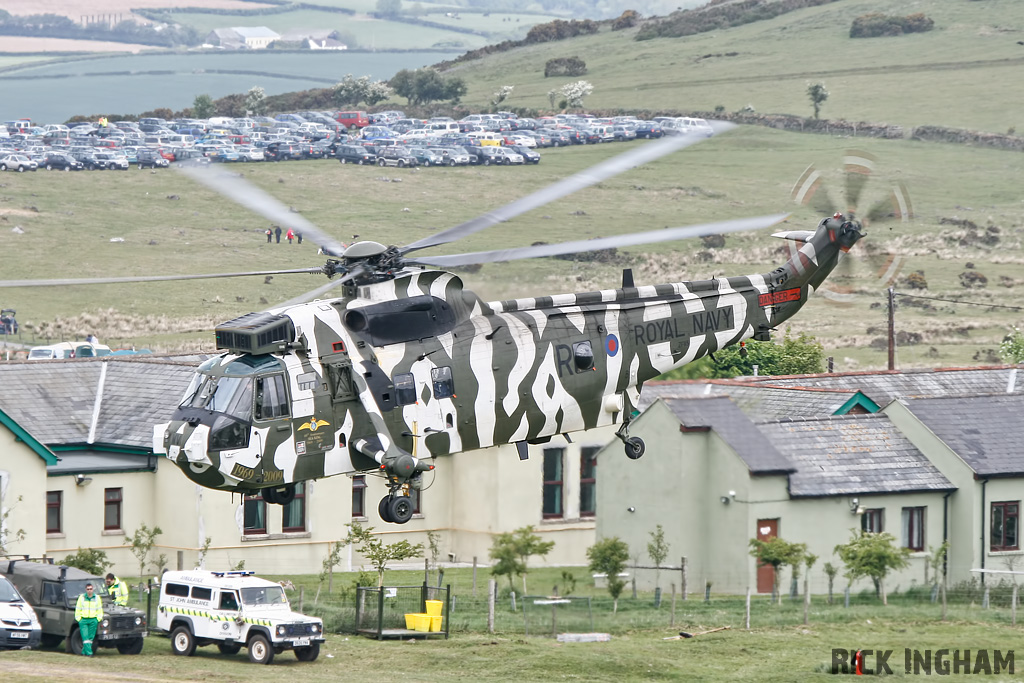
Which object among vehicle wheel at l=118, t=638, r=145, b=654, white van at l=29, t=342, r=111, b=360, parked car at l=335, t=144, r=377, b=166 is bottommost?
vehicle wheel at l=118, t=638, r=145, b=654

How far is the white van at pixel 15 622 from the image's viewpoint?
42156 millimetres

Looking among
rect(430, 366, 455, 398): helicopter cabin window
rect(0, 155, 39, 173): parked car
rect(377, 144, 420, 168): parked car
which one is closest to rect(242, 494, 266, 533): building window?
rect(430, 366, 455, 398): helicopter cabin window

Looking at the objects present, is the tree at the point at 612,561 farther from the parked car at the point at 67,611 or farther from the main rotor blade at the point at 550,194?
the main rotor blade at the point at 550,194

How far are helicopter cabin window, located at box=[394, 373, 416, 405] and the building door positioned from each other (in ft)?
84.5

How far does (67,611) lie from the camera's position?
42688 mm

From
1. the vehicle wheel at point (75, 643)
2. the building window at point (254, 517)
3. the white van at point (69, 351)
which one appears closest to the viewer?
the vehicle wheel at point (75, 643)

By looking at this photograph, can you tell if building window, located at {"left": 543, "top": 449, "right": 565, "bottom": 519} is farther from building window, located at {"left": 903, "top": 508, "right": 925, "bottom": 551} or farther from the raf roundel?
the raf roundel

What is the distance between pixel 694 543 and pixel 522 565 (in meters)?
5.93

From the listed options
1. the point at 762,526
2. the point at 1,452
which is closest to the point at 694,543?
the point at 762,526

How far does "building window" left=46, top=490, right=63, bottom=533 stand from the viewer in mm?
54094

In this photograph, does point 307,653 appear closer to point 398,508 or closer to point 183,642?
point 183,642

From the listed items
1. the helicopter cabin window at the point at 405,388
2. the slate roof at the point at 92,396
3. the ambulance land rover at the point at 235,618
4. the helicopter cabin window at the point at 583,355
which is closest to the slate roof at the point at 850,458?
the ambulance land rover at the point at 235,618

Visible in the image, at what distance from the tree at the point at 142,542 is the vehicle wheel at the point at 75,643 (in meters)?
7.20

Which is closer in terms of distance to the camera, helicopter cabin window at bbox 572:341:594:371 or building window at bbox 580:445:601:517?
helicopter cabin window at bbox 572:341:594:371
